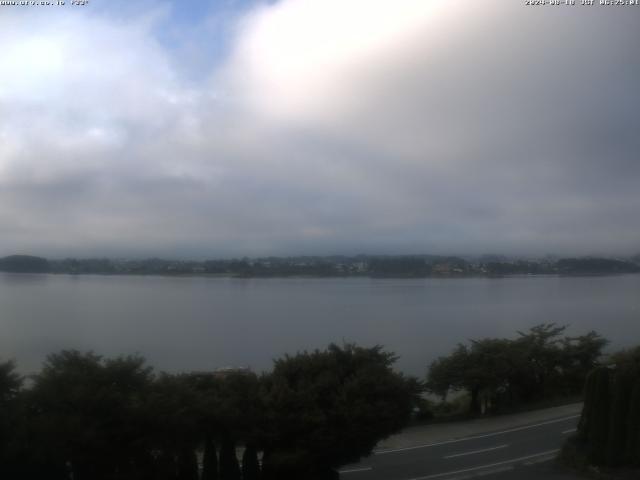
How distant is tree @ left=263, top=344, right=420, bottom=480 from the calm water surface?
32.7ft

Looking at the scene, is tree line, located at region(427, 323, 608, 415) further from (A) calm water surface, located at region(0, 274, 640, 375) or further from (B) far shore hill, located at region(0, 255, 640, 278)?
(B) far shore hill, located at region(0, 255, 640, 278)

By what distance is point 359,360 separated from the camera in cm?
1289

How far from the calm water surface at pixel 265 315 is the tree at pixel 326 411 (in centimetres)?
998

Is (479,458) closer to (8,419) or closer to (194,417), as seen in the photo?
(194,417)

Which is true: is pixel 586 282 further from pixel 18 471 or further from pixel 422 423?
pixel 18 471

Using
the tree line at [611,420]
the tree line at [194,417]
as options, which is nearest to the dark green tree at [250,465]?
the tree line at [194,417]

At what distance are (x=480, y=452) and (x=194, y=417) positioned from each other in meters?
8.39

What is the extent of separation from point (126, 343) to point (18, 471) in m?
21.2

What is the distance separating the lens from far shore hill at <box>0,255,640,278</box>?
205ft

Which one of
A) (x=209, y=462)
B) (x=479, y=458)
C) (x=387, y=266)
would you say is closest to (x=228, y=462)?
(x=209, y=462)

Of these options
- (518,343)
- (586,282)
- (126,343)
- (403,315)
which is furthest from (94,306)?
(586,282)

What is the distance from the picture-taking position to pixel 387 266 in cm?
6638

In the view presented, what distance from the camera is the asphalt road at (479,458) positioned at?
1352 cm

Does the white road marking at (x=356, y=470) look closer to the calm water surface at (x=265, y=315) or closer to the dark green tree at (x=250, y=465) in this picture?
the dark green tree at (x=250, y=465)
